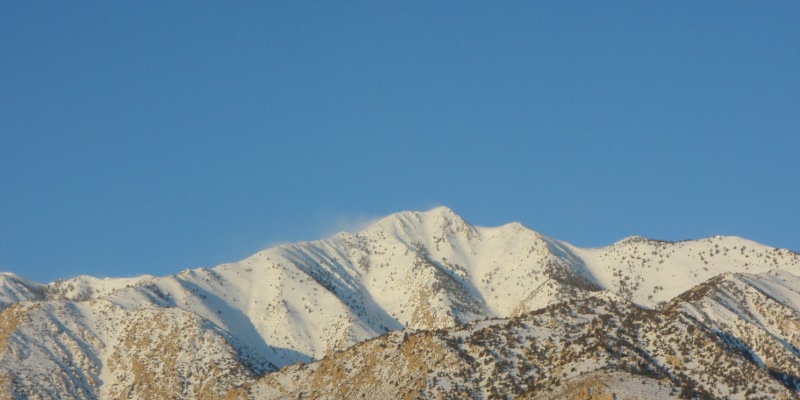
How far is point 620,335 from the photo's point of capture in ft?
472

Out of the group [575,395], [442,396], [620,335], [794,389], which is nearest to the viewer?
[575,395]

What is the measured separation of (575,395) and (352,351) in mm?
37104

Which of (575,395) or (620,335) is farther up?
(620,335)

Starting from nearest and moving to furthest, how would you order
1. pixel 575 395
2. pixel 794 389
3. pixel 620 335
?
pixel 575 395, pixel 620 335, pixel 794 389

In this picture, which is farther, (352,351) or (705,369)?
(352,351)

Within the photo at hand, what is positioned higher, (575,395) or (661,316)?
(661,316)

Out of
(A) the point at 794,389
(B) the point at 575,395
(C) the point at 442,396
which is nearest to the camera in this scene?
(B) the point at 575,395

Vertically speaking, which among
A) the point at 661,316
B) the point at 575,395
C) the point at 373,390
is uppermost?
the point at 661,316

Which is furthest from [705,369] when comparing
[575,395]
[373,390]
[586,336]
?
[373,390]

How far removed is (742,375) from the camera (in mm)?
138375

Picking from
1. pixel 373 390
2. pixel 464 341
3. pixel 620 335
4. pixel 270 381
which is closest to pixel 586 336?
pixel 620 335

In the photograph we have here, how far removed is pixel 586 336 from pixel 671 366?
9.63 m

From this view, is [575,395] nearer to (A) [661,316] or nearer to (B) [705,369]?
(B) [705,369]

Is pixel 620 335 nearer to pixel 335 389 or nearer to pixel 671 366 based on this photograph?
pixel 671 366
